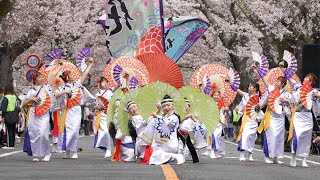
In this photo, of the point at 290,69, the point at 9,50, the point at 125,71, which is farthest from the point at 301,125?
the point at 9,50

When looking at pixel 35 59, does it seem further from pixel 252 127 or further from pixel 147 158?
pixel 147 158

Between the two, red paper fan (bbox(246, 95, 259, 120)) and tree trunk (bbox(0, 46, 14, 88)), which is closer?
red paper fan (bbox(246, 95, 259, 120))

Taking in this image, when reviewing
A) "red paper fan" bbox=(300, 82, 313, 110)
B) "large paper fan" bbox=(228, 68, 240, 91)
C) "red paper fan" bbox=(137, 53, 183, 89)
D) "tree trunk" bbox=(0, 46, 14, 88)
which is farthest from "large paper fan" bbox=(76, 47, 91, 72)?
"tree trunk" bbox=(0, 46, 14, 88)

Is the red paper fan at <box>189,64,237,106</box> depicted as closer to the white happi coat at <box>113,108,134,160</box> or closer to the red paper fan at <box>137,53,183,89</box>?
the red paper fan at <box>137,53,183,89</box>

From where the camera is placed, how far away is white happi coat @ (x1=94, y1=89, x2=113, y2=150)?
23.4m

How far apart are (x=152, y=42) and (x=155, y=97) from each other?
23.0 feet

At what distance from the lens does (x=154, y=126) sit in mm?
19531

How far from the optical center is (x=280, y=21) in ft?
127

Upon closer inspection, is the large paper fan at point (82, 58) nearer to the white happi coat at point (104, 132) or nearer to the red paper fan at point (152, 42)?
the white happi coat at point (104, 132)

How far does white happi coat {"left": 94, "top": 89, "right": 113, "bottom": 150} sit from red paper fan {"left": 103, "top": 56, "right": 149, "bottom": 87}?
0.22 m

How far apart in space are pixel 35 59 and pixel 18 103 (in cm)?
158

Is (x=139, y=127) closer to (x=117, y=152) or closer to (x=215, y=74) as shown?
(x=117, y=152)

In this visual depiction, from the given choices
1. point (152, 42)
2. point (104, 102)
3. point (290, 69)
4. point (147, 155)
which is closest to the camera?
point (147, 155)

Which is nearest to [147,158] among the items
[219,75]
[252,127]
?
[252,127]
